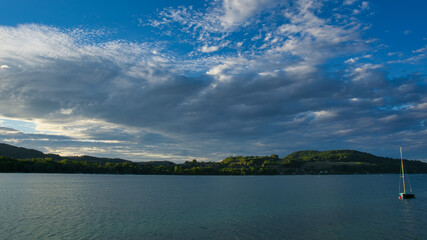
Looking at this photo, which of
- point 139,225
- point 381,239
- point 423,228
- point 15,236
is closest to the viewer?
point 15,236

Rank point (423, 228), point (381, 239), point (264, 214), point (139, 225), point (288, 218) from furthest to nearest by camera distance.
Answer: point (264, 214), point (288, 218), point (423, 228), point (139, 225), point (381, 239)

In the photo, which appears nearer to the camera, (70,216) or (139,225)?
(139,225)

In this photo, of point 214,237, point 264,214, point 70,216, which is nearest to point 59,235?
point 70,216

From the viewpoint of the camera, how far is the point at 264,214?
2298 inches

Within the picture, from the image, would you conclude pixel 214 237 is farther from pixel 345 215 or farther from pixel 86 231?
pixel 345 215

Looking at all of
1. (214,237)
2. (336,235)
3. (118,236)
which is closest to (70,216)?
(118,236)

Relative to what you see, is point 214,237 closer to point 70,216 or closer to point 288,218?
point 288,218

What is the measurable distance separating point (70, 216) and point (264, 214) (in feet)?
117

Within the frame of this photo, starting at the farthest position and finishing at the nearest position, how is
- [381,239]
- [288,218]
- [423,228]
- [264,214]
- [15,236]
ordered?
[264,214] < [288,218] < [423,228] < [381,239] < [15,236]

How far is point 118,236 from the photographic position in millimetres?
38281

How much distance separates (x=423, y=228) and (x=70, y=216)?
60.1 meters

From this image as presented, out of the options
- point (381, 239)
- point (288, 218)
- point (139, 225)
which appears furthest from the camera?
point (288, 218)

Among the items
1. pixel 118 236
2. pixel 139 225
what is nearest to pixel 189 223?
pixel 139 225

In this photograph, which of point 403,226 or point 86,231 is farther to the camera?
point 403,226
